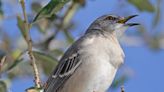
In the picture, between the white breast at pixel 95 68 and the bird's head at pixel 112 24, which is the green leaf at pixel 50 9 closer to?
the white breast at pixel 95 68

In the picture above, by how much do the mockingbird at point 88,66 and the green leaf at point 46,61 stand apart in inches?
2.4

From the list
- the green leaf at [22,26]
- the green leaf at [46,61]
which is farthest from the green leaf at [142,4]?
the green leaf at [22,26]

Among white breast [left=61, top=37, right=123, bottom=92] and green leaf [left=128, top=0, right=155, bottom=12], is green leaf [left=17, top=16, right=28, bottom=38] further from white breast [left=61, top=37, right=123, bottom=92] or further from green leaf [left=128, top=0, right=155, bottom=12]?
green leaf [left=128, top=0, right=155, bottom=12]

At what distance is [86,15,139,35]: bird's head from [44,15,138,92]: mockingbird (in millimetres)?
147

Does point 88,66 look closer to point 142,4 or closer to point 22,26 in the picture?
point 142,4

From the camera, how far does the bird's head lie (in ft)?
14.3

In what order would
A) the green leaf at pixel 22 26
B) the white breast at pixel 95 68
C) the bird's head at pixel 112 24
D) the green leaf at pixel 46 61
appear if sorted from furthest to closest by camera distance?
the bird's head at pixel 112 24 → the white breast at pixel 95 68 → the green leaf at pixel 46 61 → the green leaf at pixel 22 26

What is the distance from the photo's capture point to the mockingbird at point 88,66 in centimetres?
384

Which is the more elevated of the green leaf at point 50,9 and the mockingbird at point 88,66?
the green leaf at point 50,9

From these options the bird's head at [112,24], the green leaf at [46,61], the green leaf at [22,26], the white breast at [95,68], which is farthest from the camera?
the bird's head at [112,24]

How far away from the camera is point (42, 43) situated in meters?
4.54

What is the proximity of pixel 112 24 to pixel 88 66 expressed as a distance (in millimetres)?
739

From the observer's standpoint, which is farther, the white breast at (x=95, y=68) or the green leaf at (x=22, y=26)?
the white breast at (x=95, y=68)

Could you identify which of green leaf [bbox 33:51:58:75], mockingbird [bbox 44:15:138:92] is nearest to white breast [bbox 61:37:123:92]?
mockingbird [bbox 44:15:138:92]
